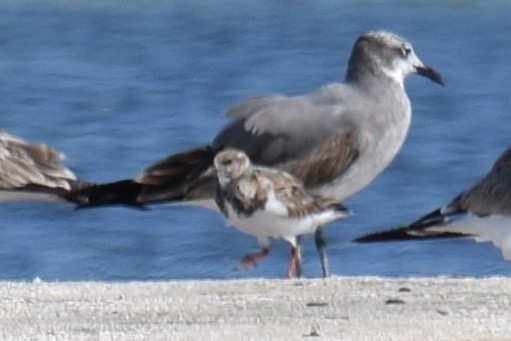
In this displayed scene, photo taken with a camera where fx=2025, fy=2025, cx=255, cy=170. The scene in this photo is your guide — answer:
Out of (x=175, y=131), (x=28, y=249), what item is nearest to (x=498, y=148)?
(x=175, y=131)

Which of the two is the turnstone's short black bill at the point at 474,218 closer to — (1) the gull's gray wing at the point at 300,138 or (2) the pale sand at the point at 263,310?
(1) the gull's gray wing at the point at 300,138

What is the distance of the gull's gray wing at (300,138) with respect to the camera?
10430 mm

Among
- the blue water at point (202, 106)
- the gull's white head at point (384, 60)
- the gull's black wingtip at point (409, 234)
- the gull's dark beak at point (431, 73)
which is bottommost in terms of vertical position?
the blue water at point (202, 106)

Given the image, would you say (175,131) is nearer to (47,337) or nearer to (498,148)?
(498,148)

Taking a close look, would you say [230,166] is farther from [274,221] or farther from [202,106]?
[202,106]

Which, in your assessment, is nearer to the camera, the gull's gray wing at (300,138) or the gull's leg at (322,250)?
the gull's gray wing at (300,138)

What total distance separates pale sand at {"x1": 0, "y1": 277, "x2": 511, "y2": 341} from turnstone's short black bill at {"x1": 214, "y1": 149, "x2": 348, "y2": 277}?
29.6 inches

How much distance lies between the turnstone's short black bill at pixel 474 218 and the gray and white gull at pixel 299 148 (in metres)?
0.41

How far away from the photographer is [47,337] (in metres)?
7.44

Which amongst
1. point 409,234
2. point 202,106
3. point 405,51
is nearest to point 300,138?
point 409,234

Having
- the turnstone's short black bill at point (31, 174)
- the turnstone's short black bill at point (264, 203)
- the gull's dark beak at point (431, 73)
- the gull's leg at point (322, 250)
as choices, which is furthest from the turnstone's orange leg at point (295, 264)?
the gull's dark beak at point (431, 73)

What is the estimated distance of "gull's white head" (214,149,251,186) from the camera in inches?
389

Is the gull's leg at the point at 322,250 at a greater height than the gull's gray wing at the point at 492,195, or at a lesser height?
lesser

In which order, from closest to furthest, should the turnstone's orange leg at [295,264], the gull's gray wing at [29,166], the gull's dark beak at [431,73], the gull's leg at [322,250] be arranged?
the gull's gray wing at [29,166], the turnstone's orange leg at [295,264], the gull's leg at [322,250], the gull's dark beak at [431,73]
